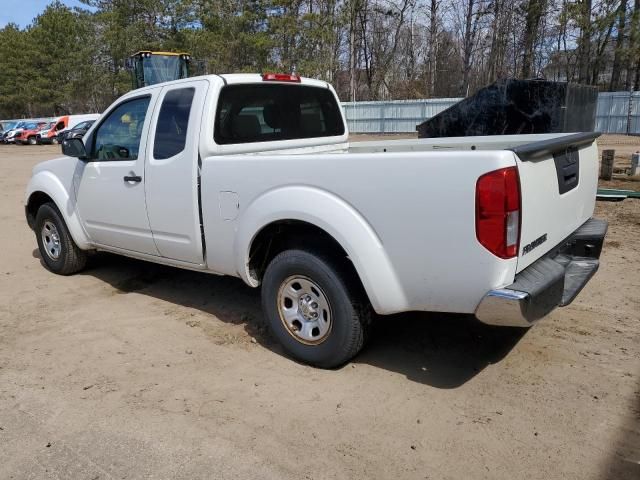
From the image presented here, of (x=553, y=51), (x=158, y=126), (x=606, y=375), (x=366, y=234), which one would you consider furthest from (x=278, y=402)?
(x=553, y=51)

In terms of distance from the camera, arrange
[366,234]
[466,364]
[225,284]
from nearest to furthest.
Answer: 1. [366,234]
2. [466,364]
3. [225,284]

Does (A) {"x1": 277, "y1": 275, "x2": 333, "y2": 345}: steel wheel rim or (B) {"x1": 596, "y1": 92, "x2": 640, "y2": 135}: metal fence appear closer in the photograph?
(A) {"x1": 277, "y1": 275, "x2": 333, "y2": 345}: steel wheel rim

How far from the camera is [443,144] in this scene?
15.0 ft

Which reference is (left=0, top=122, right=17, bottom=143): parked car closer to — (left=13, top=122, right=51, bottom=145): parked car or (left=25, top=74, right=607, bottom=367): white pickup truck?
(left=13, top=122, right=51, bottom=145): parked car

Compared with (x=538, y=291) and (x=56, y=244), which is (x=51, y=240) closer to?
(x=56, y=244)

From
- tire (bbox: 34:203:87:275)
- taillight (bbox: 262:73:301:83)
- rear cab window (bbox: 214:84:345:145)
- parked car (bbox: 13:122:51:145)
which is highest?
taillight (bbox: 262:73:301:83)

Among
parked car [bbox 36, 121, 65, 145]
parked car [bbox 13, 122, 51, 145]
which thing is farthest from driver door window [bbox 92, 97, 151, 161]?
parked car [bbox 13, 122, 51, 145]

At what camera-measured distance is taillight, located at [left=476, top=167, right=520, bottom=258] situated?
2742mm

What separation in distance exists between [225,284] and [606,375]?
358 centimetres

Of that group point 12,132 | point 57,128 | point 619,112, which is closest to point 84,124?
point 57,128

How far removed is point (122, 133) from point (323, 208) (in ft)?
8.34

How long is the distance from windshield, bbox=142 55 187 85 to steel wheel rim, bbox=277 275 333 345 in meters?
20.1

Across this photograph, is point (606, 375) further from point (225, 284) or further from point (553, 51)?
point (553, 51)

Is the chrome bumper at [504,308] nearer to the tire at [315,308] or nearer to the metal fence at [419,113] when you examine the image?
the tire at [315,308]
